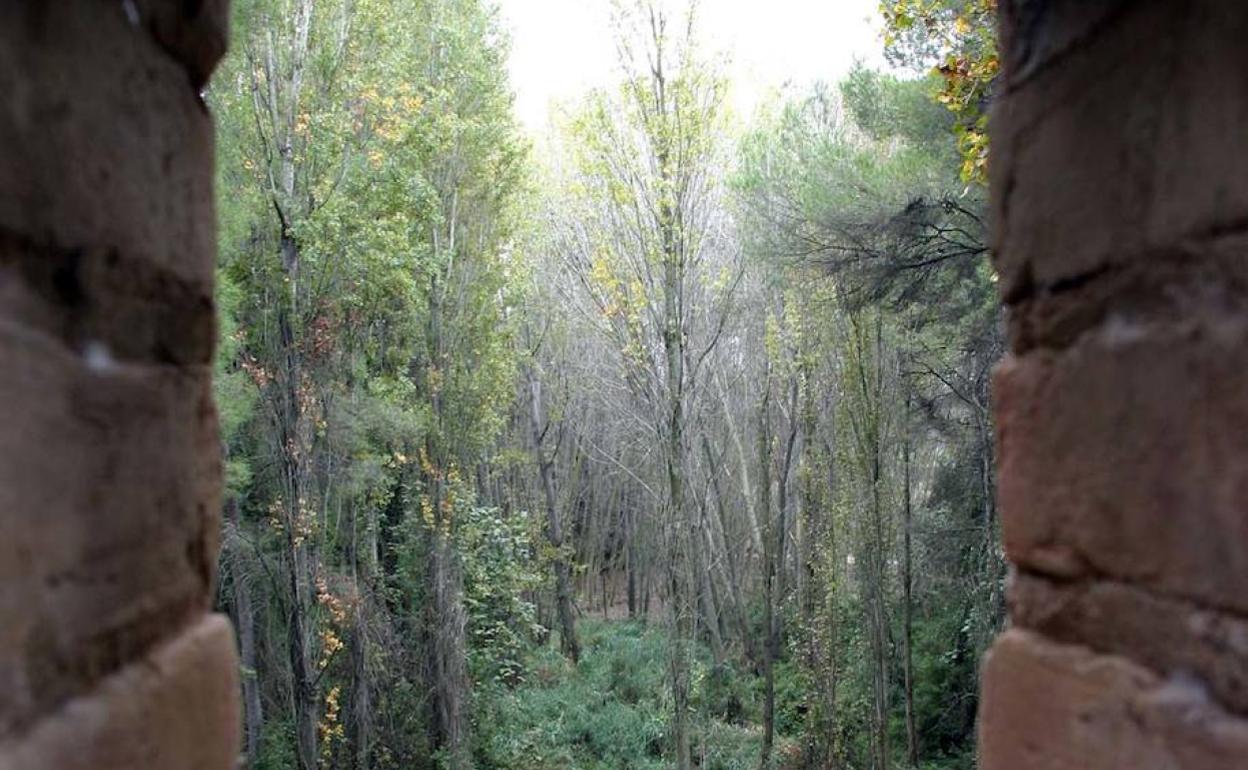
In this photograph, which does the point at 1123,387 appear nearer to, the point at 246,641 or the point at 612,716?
→ the point at 246,641


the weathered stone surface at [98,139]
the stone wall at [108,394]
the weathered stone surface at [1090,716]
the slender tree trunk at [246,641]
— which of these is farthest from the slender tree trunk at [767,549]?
the weathered stone surface at [98,139]

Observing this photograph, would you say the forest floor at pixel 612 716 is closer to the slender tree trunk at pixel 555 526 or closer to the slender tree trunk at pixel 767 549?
the slender tree trunk at pixel 555 526

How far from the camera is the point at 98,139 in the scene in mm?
1053

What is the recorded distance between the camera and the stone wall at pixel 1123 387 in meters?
1.07

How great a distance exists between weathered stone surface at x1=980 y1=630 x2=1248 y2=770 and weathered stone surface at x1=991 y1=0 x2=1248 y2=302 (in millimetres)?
484

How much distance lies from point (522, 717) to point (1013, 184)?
12.8m

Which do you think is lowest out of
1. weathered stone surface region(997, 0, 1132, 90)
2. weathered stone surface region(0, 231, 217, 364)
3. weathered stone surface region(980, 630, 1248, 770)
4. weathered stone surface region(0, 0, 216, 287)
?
weathered stone surface region(980, 630, 1248, 770)

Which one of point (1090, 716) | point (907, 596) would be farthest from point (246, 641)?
point (1090, 716)

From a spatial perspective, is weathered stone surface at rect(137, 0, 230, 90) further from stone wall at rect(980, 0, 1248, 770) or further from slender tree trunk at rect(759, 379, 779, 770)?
slender tree trunk at rect(759, 379, 779, 770)

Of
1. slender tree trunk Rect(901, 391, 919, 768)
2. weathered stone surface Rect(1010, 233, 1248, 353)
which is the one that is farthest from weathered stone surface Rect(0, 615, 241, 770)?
slender tree trunk Rect(901, 391, 919, 768)

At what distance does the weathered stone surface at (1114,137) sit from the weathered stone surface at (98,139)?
112 centimetres

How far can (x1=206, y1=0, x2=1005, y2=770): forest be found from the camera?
31.2 feet

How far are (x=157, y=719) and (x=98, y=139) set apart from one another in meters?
0.63

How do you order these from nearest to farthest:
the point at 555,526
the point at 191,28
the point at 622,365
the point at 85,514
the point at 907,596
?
the point at 85,514 < the point at 191,28 < the point at 907,596 < the point at 622,365 < the point at 555,526
